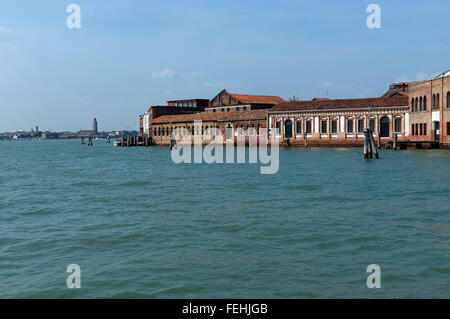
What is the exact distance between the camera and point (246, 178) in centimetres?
2342

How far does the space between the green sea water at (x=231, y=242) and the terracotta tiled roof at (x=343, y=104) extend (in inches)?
1255

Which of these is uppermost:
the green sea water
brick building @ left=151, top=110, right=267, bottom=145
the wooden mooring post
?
brick building @ left=151, top=110, right=267, bottom=145

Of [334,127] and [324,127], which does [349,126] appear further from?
[324,127]

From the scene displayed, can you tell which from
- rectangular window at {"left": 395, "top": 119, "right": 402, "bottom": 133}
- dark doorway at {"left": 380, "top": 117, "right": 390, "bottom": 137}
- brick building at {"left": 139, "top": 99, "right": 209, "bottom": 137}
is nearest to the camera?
rectangular window at {"left": 395, "top": 119, "right": 402, "bottom": 133}

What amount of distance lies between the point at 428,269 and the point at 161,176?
744 inches

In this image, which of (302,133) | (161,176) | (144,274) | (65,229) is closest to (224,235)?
(144,274)

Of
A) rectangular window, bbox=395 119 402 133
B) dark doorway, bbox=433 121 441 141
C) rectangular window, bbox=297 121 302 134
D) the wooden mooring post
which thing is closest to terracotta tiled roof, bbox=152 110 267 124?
rectangular window, bbox=297 121 302 134

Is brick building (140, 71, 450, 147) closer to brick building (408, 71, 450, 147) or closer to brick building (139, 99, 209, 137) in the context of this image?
brick building (408, 71, 450, 147)

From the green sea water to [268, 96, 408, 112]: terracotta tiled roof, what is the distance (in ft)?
105

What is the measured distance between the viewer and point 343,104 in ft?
171

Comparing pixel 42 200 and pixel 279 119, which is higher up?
pixel 279 119

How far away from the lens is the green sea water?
24.1 feet

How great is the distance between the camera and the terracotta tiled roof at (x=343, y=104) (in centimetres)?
4912
